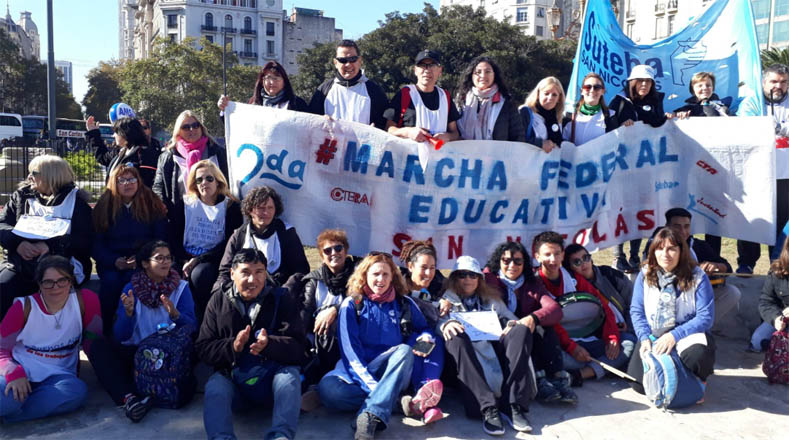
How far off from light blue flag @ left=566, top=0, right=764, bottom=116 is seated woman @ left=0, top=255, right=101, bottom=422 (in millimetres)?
6230

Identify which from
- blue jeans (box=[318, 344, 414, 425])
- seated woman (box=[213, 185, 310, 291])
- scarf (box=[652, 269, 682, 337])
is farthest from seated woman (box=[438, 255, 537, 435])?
seated woman (box=[213, 185, 310, 291])

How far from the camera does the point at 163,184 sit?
548 cm

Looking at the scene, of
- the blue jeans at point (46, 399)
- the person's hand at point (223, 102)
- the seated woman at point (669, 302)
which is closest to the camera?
the blue jeans at point (46, 399)

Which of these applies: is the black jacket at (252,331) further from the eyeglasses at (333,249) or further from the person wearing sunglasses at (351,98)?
the person wearing sunglasses at (351,98)

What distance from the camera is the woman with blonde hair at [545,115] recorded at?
5734mm

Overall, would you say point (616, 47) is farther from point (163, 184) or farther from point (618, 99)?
point (163, 184)

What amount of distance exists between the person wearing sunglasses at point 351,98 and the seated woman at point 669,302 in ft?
8.12

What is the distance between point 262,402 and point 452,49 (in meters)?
30.3

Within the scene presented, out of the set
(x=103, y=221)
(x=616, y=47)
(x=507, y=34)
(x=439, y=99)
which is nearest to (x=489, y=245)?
(x=439, y=99)

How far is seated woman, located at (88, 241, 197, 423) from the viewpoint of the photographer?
14.2 feet

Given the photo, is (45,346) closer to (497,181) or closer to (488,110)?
(497,181)

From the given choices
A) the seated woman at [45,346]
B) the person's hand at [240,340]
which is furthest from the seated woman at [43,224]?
the person's hand at [240,340]

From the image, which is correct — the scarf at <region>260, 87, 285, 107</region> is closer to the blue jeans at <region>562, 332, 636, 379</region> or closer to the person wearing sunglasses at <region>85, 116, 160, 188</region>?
the person wearing sunglasses at <region>85, 116, 160, 188</region>

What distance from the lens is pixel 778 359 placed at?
15.8 ft
